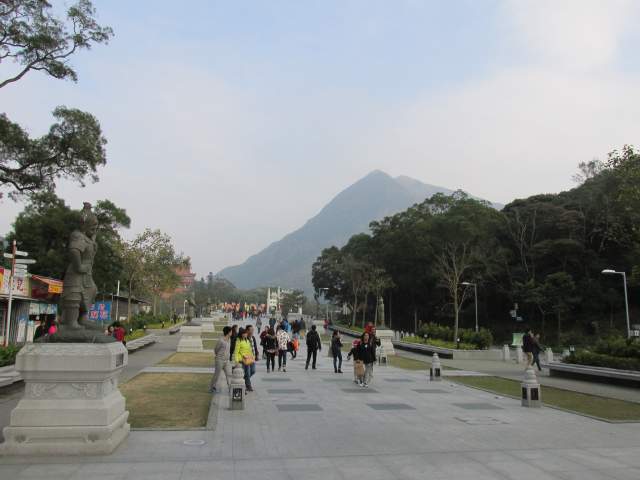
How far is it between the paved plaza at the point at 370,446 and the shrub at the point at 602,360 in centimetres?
683

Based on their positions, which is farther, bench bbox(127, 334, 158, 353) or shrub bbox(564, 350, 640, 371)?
bench bbox(127, 334, 158, 353)

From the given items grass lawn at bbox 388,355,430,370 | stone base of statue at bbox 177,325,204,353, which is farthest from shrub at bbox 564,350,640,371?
stone base of statue at bbox 177,325,204,353

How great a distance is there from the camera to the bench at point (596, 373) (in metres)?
16.2

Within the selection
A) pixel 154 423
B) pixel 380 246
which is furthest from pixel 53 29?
pixel 380 246

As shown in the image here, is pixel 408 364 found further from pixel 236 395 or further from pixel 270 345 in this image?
pixel 236 395

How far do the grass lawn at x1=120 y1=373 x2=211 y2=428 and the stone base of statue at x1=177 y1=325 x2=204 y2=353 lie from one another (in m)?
10.5

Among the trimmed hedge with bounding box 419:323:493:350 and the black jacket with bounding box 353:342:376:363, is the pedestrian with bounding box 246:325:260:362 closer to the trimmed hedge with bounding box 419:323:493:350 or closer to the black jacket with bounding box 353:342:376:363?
the black jacket with bounding box 353:342:376:363

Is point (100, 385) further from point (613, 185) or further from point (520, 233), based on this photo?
point (520, 233)

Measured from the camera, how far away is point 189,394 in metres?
A: 12.8

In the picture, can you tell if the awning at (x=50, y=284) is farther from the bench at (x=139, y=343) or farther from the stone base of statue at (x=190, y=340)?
the stone base of statue at (x=190, y=340)

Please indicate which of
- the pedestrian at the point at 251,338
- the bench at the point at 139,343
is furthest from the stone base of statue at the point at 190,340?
the pedestrian at the point at 251,338

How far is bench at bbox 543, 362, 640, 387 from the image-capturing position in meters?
16.2

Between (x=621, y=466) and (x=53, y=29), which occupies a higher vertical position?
(x=53, y=29)

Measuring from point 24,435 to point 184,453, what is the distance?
2.10m
